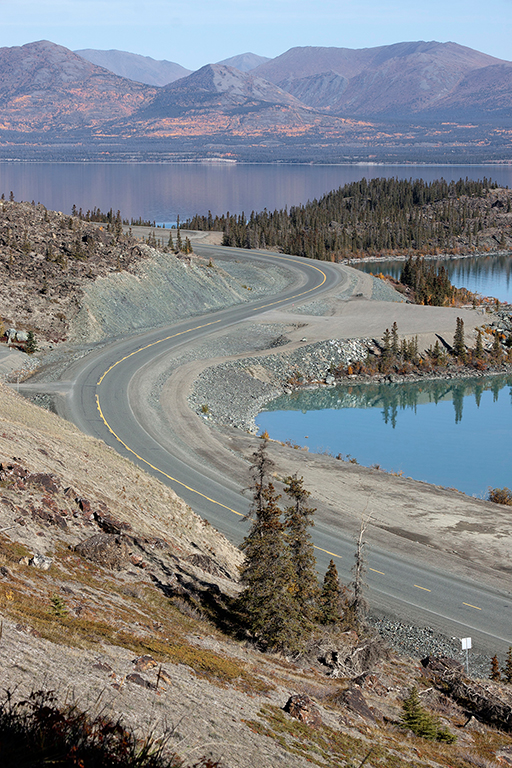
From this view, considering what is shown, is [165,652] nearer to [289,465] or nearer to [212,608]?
[212,608]

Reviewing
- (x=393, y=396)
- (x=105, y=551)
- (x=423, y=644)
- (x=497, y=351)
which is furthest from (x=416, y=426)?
(x=105, y=551)

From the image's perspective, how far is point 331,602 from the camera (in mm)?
21031

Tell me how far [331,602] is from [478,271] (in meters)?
116

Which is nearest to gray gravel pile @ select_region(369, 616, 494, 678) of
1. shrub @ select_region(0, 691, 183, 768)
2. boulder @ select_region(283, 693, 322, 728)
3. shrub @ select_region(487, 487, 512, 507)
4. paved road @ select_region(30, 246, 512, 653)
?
paved road @ select_region(30, 246, 512, 653)

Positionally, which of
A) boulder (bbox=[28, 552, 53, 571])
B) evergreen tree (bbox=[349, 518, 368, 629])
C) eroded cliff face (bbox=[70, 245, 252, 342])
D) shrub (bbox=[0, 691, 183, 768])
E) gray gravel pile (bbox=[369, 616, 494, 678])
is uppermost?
eroded cliff face (bbox=[70, 245, 252, 342])

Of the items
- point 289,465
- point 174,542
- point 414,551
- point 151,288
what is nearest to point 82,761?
point 174,542

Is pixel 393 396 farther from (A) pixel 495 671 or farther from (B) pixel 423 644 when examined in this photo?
(A) pixel 495 671

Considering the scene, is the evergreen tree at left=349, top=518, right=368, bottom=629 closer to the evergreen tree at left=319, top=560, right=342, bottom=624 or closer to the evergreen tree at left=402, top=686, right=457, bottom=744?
the evergreen tree at left=319, top=560, right=342, bottom=624

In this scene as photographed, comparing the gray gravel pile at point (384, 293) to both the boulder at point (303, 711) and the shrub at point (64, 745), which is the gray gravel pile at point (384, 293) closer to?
the boulder at point (303, 711)

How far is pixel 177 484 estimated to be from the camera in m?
32.5

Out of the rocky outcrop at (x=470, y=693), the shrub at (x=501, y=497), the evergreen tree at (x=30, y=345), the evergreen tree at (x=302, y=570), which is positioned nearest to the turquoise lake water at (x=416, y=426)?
the shrub at (x=501, y=497)

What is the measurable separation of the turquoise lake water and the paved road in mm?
11221

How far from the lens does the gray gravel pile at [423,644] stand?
838 inches

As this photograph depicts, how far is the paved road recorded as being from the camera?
77.9 ft
